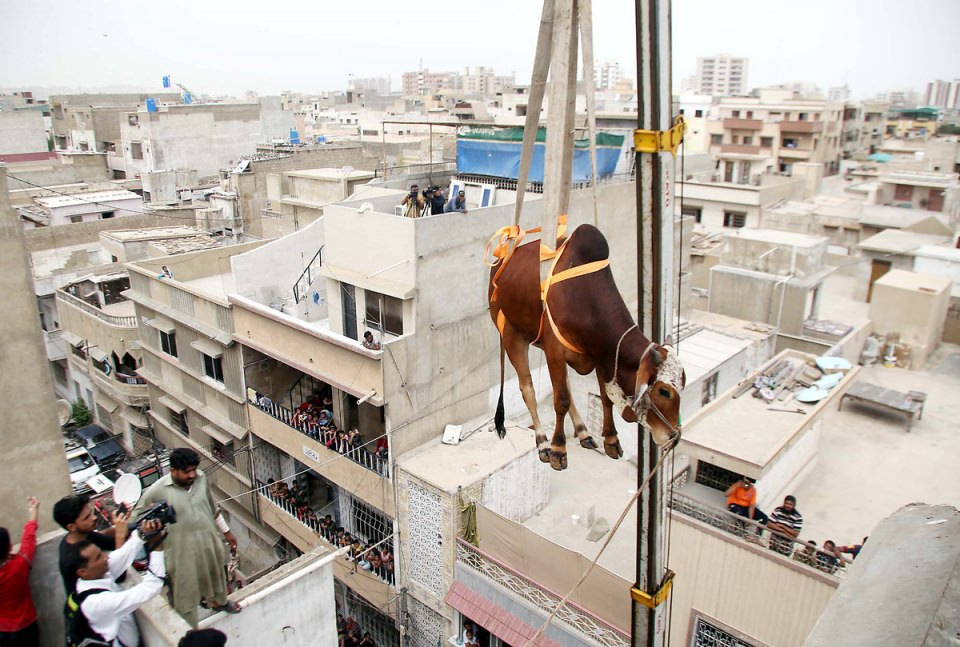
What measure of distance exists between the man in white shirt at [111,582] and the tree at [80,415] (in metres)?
28.5

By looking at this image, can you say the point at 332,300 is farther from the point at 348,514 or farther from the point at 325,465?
the point at 348,514

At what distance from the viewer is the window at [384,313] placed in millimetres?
16266

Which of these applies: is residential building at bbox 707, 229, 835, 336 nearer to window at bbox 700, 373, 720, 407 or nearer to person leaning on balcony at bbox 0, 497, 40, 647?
window at bbox 700, 373, 720, 407

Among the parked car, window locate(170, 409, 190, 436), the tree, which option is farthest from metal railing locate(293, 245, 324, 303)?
the tree

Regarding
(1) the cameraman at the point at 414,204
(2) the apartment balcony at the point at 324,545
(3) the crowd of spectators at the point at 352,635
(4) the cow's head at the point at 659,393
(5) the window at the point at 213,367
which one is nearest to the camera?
(4) the cow's head at the point at 659,393

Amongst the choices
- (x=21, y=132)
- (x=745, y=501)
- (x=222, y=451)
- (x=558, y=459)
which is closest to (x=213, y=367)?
(x=222, y=451)

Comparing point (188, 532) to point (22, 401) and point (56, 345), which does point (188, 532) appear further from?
point (56, 345)

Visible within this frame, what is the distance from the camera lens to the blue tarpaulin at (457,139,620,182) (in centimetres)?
1955

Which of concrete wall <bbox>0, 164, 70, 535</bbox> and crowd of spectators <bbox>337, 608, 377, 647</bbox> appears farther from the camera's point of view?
crowd of spectators <bbox>337, 608, 377, 647</bbox>

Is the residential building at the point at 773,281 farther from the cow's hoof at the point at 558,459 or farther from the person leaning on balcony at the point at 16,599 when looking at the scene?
the person leaning on balcony at the point at 16,599

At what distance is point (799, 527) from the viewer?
12461 millimetres

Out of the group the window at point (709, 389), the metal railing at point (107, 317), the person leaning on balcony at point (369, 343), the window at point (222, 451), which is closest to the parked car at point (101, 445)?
the metal railing at point (107, 317)

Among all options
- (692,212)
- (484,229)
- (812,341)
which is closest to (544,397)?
(484,229)

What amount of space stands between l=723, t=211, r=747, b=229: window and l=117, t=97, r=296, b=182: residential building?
34635 mm
